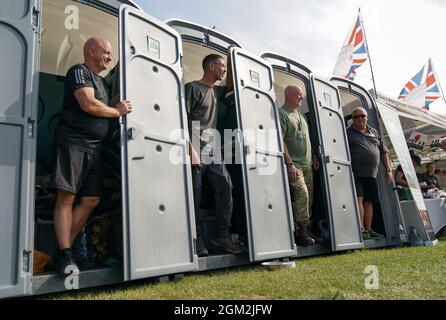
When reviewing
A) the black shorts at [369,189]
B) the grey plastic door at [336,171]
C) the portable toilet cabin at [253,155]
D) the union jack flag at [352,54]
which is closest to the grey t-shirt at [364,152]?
the black shorts at [369,189]

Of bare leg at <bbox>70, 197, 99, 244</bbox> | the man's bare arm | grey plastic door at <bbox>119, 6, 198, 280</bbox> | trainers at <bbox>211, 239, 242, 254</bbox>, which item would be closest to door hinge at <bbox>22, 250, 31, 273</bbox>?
bare leg at <bbox>70, 197, 99, 244</bbox>

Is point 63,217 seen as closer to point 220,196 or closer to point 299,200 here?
point 220,196

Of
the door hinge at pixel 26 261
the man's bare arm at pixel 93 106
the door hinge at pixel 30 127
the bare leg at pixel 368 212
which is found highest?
the man's bare arm at pixel 93 106

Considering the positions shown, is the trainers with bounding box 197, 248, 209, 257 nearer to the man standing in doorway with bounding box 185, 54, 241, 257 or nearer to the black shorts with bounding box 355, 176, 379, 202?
the man standing in doorway with bounding box 185, 54, 241, 257

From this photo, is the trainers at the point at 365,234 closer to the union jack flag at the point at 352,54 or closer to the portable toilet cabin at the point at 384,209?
the portable toilet cabin at the point at 384,209

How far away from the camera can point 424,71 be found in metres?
17.1

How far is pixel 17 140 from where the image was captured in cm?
253

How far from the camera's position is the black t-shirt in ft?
9.31

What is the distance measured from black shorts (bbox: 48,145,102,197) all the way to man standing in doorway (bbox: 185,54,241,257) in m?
0.93

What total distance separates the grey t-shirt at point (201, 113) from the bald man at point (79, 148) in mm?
854

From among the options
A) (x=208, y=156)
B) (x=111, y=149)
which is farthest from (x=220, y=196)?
(x=111, y=149)

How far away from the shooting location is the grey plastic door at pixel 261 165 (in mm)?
3758

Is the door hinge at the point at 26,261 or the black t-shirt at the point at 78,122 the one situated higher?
the black t-shirt at the point at 78,122

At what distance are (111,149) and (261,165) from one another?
154 centimetres
